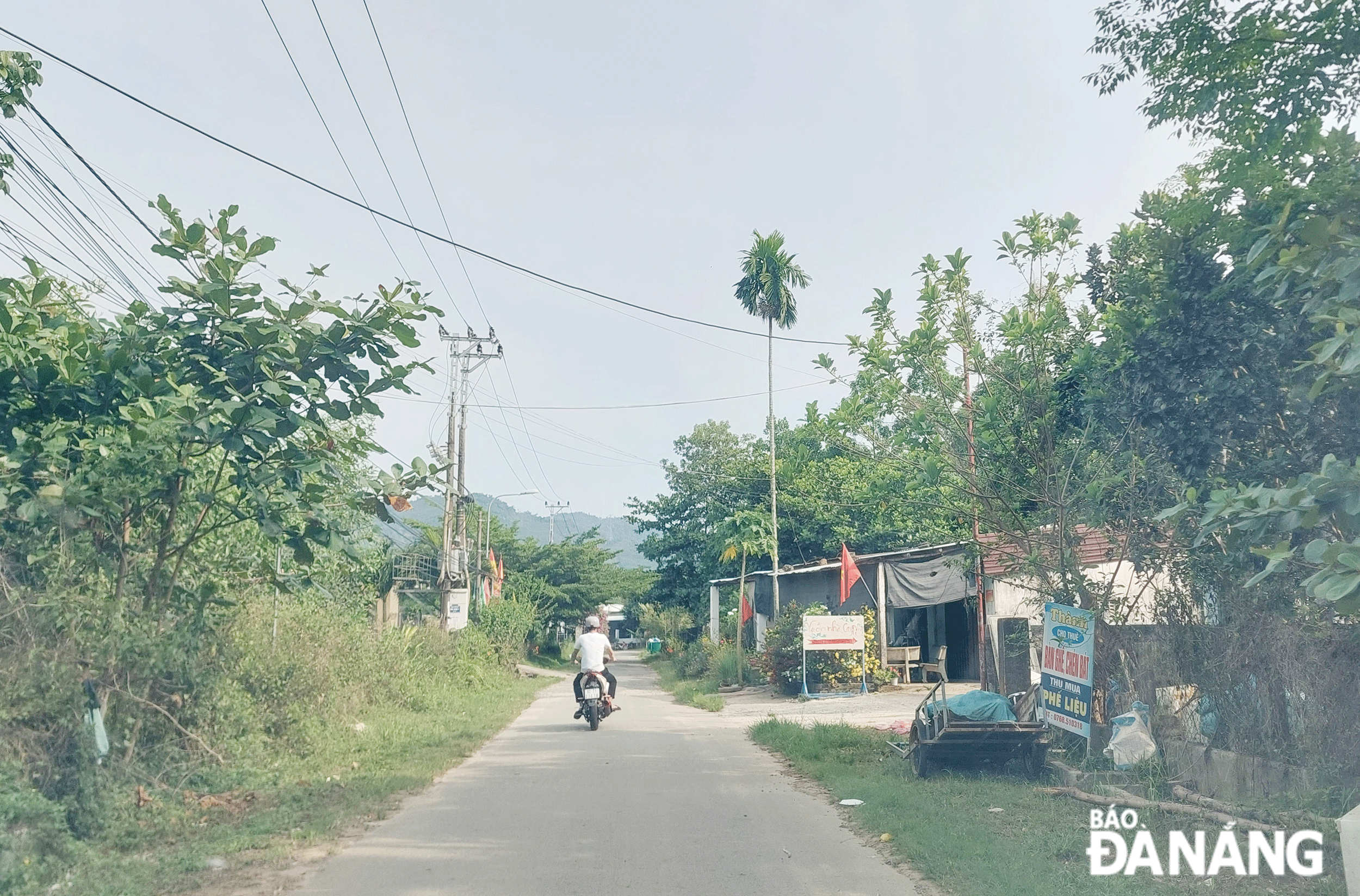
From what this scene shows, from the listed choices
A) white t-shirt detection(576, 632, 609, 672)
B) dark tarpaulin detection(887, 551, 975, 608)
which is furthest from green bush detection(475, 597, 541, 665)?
white t-shirt detection(576, 632, 609, 672)

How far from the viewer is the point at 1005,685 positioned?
13664 mm

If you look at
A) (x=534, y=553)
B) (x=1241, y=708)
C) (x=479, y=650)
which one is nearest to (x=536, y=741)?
(x=1241, y=708)

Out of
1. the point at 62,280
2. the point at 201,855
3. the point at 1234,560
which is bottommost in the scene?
the point at 201,855

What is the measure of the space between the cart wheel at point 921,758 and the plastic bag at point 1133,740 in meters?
1.61

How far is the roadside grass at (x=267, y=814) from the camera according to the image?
6.07 m

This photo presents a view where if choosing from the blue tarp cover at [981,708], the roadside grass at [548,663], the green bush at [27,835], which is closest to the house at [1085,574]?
the blue tarp cover at [981,708]

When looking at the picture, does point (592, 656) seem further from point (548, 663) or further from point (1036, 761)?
point (548, 663)

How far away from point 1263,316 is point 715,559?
34.7 meters

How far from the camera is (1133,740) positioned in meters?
8.83

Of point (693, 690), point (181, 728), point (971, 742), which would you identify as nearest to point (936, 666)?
point (693, 690)

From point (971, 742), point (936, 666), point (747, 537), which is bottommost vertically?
point (971, 742)

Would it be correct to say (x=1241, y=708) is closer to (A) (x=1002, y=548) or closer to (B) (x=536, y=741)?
(A) (x=1002, y=548)

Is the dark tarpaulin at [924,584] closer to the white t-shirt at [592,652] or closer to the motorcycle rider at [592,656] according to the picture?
the motorcycle rider at [592,656]

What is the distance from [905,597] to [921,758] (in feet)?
46.4
